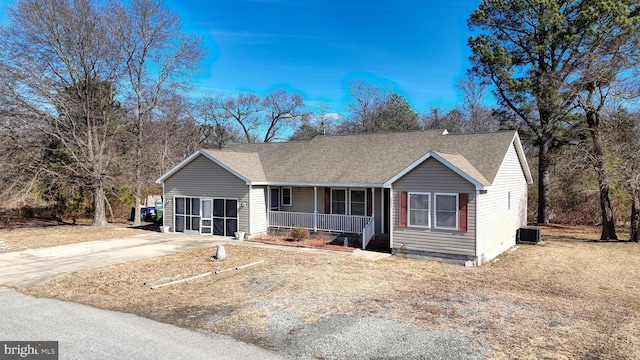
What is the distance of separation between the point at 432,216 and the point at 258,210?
859 centimetres

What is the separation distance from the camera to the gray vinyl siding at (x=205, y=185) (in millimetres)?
19375

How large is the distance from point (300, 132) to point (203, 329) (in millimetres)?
47302

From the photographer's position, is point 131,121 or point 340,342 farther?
point 131,121

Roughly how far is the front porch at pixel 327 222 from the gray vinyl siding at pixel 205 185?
166 cm

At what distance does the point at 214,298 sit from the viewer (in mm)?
9617

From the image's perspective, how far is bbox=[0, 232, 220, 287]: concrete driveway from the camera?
12.2 m

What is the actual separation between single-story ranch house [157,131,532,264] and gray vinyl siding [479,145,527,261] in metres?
0.04

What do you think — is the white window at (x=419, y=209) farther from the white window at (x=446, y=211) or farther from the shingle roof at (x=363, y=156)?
the shingle roof at (x=363, y=156)

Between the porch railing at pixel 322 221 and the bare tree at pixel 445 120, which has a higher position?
the bare tree at pixel 445 120

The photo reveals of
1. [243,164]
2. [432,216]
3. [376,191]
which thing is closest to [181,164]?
[243,164]

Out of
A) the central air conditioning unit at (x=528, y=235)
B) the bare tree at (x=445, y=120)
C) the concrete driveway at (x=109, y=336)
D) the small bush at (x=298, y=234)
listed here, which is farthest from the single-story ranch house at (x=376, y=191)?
the bare tree at (x=445, y=120)

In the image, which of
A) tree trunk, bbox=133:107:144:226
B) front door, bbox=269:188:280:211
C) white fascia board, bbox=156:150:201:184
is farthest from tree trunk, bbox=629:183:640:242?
tree trunk, bbox=133:107:144:226

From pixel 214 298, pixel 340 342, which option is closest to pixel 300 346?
pixel 340 342

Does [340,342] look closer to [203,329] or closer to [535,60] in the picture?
[203,329]
